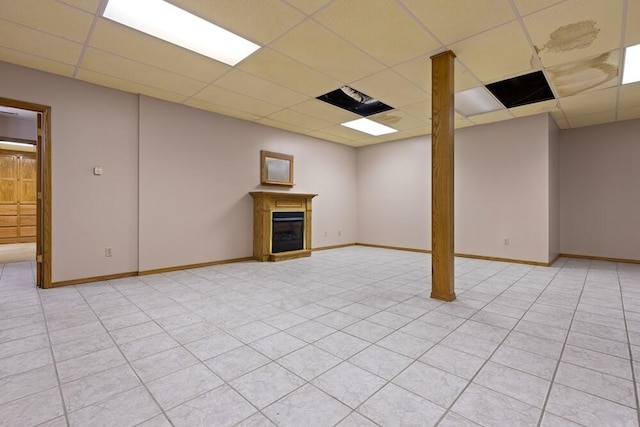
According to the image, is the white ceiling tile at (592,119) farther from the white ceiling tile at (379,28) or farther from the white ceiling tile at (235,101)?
the white ceiling tile at (235,101)

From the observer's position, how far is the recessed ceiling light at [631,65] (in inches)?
130

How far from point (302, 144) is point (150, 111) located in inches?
130

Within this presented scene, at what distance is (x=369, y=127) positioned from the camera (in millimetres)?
6461

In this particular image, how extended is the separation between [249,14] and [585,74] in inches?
168

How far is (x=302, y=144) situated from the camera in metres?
7.10

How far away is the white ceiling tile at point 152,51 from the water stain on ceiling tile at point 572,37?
362 centimetres

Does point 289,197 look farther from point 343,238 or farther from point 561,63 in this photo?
point 561,63

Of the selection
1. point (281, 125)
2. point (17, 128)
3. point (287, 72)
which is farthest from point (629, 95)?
point (17, 128)

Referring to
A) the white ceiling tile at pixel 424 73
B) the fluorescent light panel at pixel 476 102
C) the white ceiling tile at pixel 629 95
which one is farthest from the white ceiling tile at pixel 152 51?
the white ceiling tile at pixel 629 95

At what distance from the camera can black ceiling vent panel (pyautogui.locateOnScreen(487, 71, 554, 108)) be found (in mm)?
4047

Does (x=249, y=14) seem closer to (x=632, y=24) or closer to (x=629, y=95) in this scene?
(x=632, y=24)

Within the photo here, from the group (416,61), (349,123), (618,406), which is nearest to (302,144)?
(349,123)

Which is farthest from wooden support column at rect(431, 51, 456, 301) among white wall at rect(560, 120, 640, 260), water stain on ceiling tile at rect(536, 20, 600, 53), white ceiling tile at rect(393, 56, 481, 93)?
white wall at rect(560, 120, 640, 260)

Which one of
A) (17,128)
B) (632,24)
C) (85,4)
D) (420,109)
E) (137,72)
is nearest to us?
(85,4)
